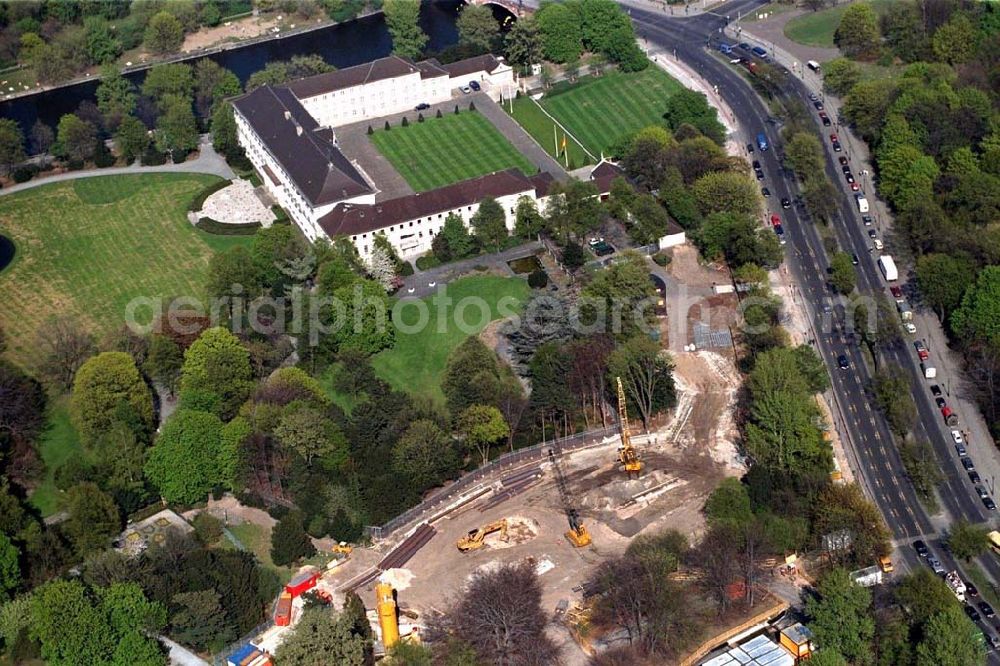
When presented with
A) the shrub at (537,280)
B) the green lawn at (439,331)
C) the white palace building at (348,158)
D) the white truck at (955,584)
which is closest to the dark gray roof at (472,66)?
the white palace building at (348,158)

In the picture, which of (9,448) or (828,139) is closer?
(9,448)

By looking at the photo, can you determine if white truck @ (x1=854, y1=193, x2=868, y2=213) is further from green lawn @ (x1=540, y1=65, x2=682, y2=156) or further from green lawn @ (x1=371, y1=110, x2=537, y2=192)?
green lawn @ (x1=371, y1=110, x2=537, y2=192)

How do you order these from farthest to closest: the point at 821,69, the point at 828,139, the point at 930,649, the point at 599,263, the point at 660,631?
the point at 821,69 → the point at 828,139 → the point at 599,263 → the point at 660,631 → the point at 930,649

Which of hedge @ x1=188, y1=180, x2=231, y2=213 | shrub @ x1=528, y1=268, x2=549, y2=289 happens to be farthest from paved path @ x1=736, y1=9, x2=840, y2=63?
hedge @ x1=188, y1=180, x2=231, y2=213

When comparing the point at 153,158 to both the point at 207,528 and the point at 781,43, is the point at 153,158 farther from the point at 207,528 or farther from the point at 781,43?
the point at 781,43

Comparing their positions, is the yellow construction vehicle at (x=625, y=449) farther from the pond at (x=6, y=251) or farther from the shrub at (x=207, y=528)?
the pond at (x=6, y=251)

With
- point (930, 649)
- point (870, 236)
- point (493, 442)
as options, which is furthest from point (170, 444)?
point (870, 236)

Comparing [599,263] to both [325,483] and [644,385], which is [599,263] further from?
[325,483]

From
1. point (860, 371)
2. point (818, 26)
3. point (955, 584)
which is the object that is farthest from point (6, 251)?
point (818, 26)
